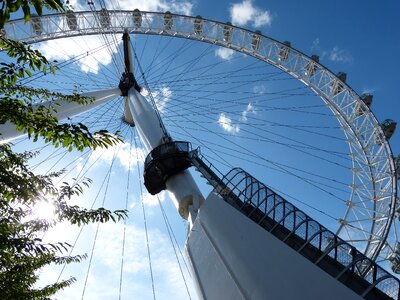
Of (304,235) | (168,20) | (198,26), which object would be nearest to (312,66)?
(198,26)

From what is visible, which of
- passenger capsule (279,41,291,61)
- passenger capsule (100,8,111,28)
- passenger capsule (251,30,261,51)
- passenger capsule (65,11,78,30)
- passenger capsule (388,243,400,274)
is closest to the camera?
passenger capsule (388,243,400,274)

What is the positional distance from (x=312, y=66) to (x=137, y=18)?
15.2 metres

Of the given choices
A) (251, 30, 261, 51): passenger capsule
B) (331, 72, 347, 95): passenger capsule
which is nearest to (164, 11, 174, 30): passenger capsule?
(251, 30, 261, 51): passenger capsule

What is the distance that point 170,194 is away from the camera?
16.2 meters

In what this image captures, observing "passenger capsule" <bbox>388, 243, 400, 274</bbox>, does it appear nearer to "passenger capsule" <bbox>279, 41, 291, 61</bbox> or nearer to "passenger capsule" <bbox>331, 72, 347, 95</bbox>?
"passenger capsule" <bbox>331, 72, 347, 95</bbox>

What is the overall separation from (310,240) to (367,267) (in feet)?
4.18

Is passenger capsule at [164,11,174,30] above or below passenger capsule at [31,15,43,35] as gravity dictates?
above

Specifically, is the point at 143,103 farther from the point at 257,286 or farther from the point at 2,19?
the point at 2,19

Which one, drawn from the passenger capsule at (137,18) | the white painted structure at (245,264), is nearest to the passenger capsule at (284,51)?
the passenger capsule at (137,18)

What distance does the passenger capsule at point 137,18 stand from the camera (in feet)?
99.7

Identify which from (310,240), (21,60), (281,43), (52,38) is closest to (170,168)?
(310,240)

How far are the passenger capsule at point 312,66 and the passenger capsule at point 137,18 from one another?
47.9 ft

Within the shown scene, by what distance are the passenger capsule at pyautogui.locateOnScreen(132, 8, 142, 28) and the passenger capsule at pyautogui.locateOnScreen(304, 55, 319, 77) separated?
47.9ft

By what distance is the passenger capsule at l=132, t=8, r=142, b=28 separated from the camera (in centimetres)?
3038
